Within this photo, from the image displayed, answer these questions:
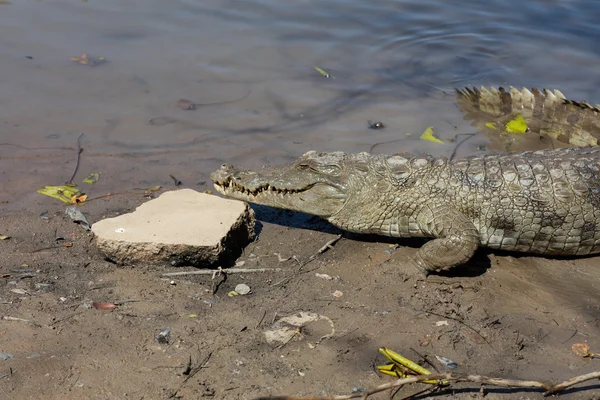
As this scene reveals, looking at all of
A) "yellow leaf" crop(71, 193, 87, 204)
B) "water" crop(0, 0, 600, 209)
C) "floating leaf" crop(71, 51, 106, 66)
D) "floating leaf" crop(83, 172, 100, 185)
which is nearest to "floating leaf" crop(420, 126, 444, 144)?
"water" crop(0, 0, 600, 209)

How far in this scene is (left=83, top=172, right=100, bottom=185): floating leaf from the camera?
602cm

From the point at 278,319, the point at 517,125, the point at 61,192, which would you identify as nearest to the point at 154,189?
the point at 61,192

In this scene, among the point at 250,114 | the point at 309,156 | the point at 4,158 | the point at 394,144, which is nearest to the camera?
the point at 309,156

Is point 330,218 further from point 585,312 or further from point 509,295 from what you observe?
point 585,312

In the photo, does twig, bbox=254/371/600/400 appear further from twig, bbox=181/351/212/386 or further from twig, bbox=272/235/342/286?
twig, bbox=272/235/342/286

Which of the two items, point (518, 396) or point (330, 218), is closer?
point (518, 396)

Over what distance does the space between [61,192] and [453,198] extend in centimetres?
318

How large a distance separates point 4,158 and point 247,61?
10.6 feet

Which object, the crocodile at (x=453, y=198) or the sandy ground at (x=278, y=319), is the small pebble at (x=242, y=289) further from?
the crocodile at (x=453, y=198)

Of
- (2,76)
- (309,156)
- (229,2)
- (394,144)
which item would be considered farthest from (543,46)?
(2,76)

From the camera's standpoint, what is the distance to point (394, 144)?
6922 millimetres

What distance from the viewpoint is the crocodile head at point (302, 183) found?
17.3 ft

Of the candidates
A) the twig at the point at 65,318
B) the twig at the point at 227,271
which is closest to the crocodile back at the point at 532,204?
the twig at the point at 227,271

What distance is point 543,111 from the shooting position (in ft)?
23.2
